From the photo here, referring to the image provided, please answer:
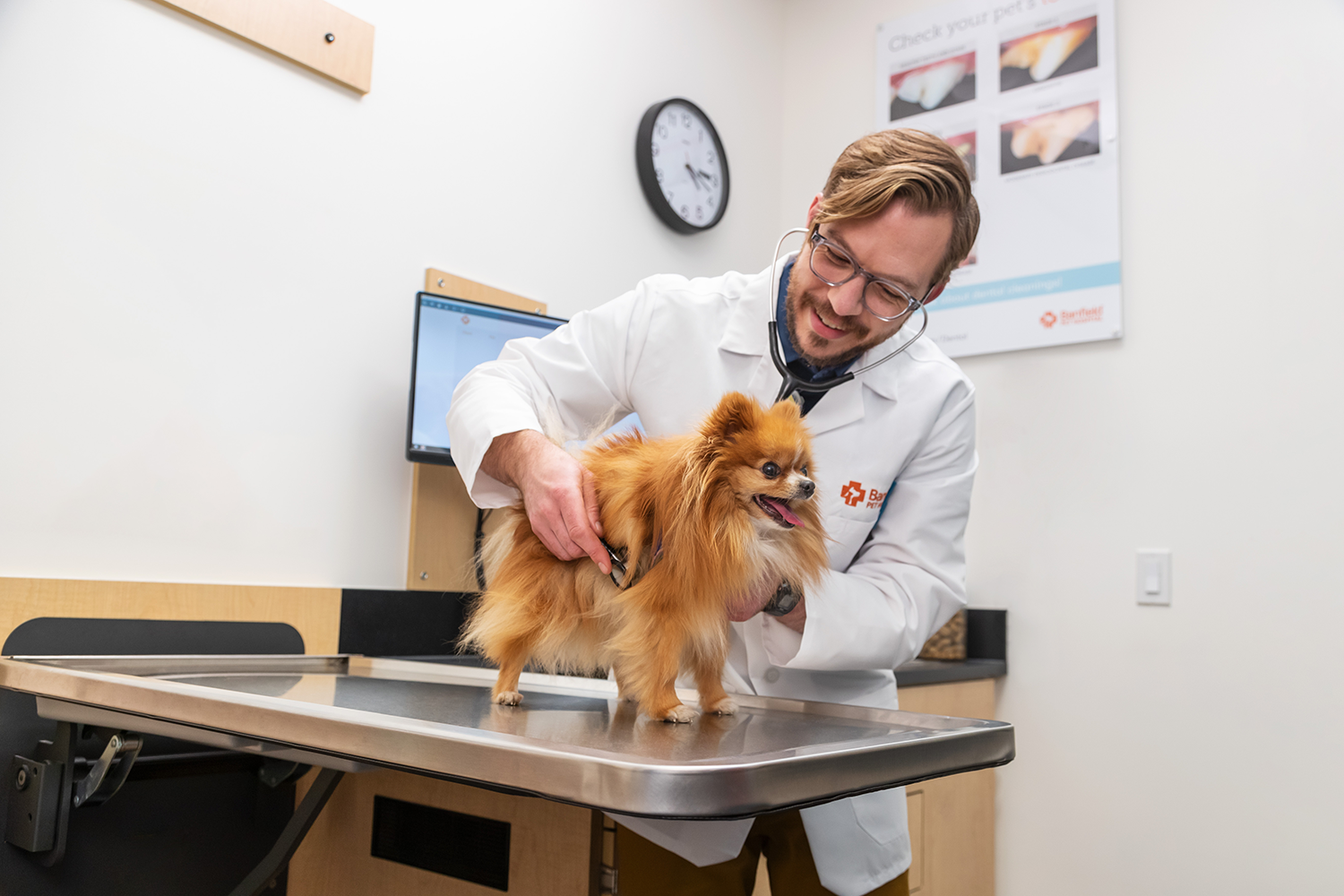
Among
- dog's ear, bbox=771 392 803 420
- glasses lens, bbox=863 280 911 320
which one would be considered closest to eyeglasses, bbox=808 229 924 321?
glasses lens, bbox=863 280 911 320

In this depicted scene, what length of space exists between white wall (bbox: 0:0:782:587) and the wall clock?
24 centimetres

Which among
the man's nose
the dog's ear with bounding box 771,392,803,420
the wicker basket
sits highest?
the man's nose

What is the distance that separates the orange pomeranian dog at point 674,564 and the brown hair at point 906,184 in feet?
1.20

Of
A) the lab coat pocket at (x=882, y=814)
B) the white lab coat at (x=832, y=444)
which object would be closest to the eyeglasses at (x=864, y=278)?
the white lab coat at (x=832, y=444)

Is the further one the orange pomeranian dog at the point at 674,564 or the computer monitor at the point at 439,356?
the computer monitor at the point at 439,356

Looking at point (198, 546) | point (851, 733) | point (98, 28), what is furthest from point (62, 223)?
point (851, 733)

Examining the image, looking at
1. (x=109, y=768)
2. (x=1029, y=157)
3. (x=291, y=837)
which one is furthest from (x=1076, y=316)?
(x=109, y=768)

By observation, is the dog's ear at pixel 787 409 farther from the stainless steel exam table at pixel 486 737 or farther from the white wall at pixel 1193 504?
the white wall at pixel 1193 504

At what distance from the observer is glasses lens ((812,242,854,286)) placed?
49.2 inches

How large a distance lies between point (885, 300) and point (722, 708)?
23.2 inches

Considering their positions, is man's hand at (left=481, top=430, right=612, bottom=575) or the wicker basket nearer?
man's hand at (left=481, top=430, right=612, bottom=575)

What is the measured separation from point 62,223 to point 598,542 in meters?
1.19

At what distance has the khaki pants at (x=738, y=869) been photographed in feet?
4.00

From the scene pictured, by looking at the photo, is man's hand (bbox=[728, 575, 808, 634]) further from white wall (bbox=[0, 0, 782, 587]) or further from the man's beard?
white wall (bbox=[0, 0, 782, 587])
